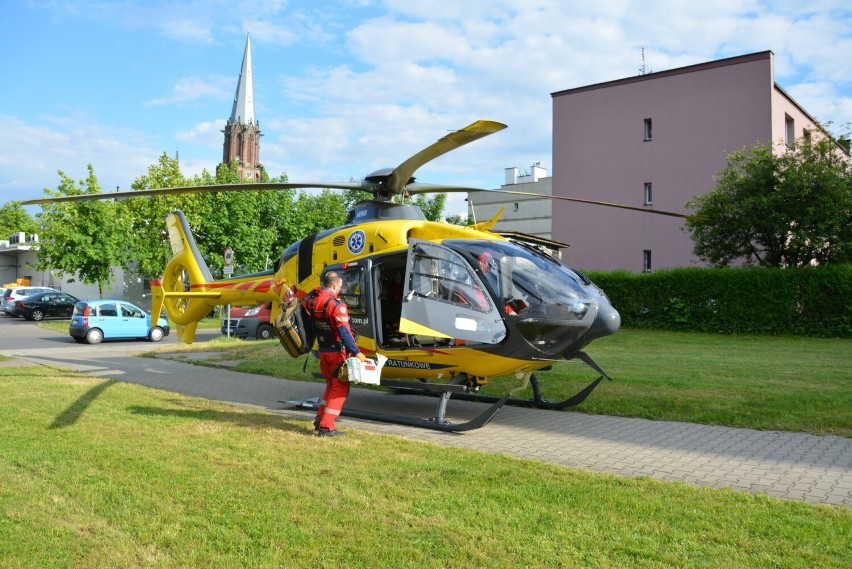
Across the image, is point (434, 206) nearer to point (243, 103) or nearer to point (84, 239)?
point (84, 239)

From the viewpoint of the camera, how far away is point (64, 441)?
6926mm

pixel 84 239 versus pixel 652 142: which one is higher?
pixel 652 142

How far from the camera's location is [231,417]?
28.0ft

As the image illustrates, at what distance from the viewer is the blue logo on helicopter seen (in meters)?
9.14

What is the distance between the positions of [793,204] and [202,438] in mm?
21399

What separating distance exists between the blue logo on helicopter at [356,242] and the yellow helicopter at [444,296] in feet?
0.05

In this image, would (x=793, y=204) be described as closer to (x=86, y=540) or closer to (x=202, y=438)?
(x=202, y=438)

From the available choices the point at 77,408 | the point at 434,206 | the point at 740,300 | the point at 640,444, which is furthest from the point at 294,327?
the point at 434,206

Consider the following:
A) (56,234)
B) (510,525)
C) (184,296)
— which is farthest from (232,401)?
(56,234)

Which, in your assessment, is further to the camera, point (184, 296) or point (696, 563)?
point (184, 296)

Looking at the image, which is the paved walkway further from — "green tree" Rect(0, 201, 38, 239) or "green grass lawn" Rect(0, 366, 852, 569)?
"green tree" Rect(0, 201, 38, 239)

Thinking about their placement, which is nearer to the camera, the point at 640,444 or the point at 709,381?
the point at 640,444

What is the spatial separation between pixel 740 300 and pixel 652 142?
416 inches

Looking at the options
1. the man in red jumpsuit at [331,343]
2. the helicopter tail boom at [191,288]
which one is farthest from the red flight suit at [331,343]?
the helicopter tail boom at [191,288]
